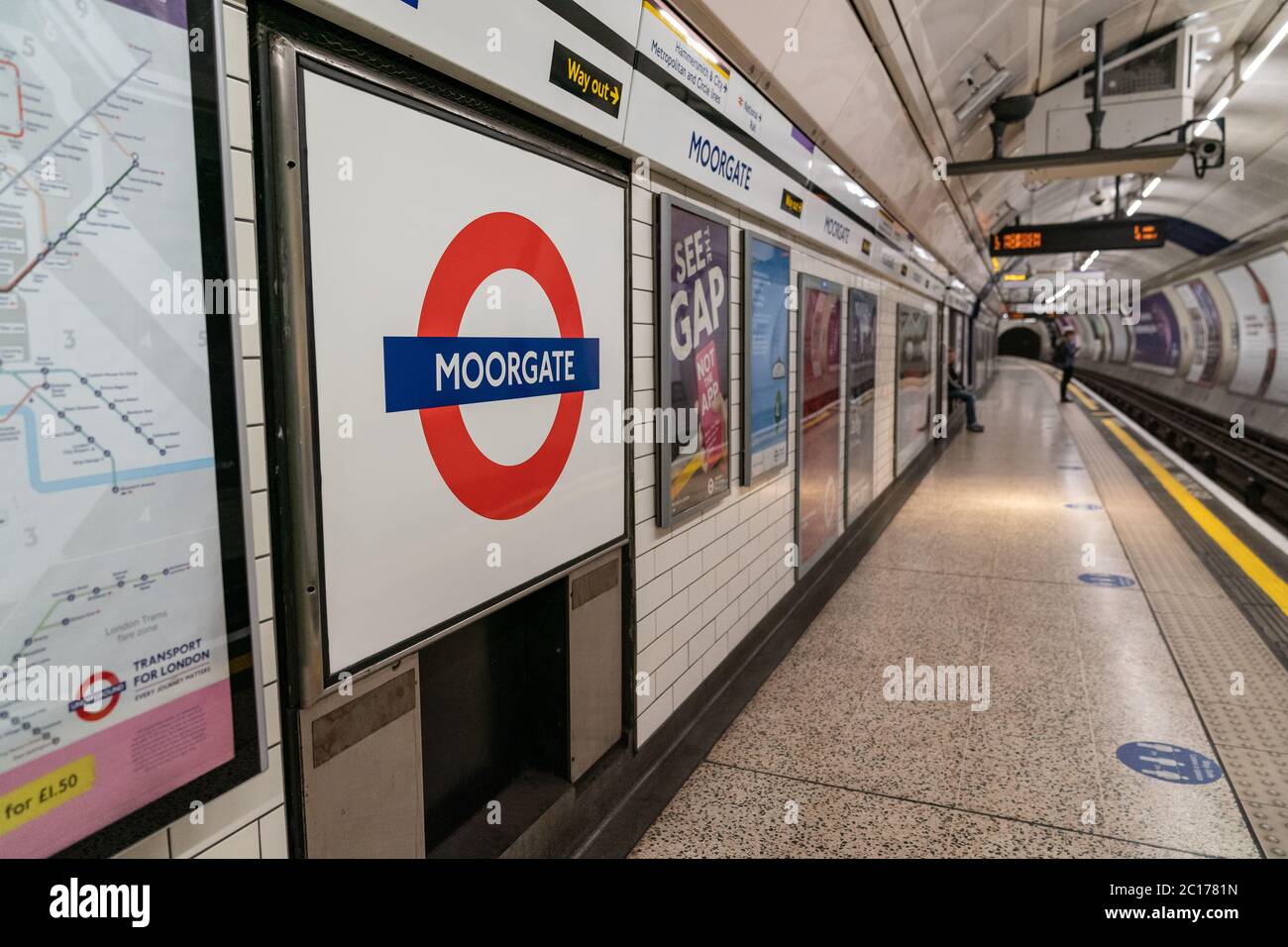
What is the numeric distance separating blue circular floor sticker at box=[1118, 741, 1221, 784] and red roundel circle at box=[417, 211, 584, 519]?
7.83 feet

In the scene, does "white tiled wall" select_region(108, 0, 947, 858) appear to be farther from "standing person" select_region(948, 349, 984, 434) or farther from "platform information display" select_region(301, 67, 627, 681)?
"standing person" select_region(948, 349, 984, 434)

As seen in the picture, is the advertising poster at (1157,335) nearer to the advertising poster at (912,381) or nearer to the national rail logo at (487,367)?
the advertising poster at (912,381)

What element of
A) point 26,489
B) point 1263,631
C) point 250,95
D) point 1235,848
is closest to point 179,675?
point 26,489

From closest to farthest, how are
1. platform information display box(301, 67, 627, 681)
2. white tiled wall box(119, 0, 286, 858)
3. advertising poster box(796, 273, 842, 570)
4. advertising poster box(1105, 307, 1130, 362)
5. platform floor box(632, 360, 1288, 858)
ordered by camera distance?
white tiled wall box(119, 0, 286, 858), platform information display box(301, 67, 627, 681), platform floor box(632, 360, 1288, 858), advertising poster box(796, 273, 842, 570), advertising poster box(1105, 307, 1130, 362)

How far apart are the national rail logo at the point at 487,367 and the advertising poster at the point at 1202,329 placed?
19.0 metres

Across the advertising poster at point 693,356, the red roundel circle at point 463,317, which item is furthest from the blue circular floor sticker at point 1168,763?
the red roundel circle at point 463,317

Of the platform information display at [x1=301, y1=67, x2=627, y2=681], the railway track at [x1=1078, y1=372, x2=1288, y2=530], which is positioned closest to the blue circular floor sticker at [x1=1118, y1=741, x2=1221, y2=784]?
the platform information display at [x1=301, y1=67, x2=627, y2=681]

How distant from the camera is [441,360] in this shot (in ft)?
5.89

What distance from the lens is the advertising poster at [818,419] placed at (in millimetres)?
4855

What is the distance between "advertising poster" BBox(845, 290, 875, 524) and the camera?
605 cm

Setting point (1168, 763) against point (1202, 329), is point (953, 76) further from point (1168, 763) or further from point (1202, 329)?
point (1202, 329)

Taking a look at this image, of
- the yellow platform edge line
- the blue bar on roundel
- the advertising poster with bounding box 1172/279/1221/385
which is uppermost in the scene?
the advertising poster with bounding box 1172/279/1221/385

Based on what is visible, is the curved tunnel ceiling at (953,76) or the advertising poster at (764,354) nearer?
the curved tunnel ceiling at (953,76)

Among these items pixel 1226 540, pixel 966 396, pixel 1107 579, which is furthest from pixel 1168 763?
pixel 966 396
